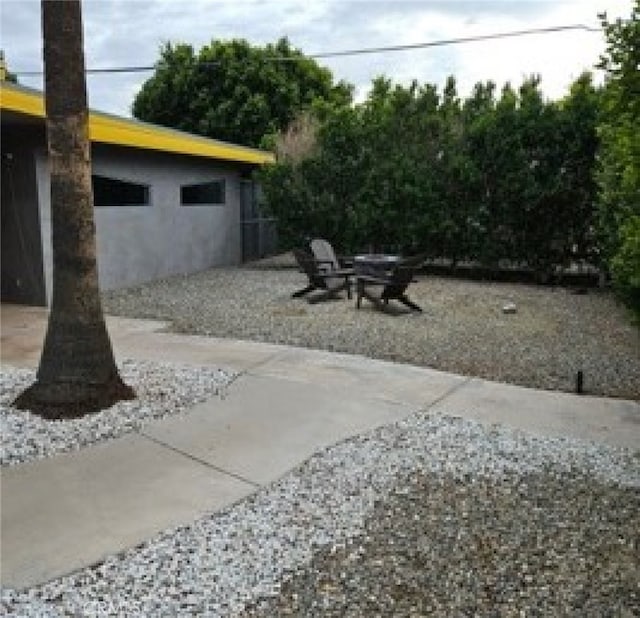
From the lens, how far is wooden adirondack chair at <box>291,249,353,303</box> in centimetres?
1117

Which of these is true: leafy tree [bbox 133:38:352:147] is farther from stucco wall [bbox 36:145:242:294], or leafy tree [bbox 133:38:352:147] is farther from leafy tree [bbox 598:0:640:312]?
leafy tree [bbox 598:0:640:312]

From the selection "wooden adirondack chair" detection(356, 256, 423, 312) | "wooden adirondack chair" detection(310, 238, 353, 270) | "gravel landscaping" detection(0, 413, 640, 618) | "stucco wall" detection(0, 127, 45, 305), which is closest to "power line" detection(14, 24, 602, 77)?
"stucco wall" detection(0, 127, 45, 305)

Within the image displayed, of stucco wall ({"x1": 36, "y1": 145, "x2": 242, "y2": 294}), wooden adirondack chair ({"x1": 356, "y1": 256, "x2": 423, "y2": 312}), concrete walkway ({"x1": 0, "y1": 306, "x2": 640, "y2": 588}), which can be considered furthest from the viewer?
stucco wall ({"x1": 36, "y1": 145, "x2": 242, "y2": 294})

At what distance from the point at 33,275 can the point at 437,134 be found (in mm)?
7989

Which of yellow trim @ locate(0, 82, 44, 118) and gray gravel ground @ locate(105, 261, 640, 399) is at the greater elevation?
yellow trim @ locate(0, 82, 44, 118)

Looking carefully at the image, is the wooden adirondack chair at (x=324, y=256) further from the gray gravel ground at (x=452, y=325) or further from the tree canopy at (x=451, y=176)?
the tree canopy at (x=451, y=176)

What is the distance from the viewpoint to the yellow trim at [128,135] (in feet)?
29.9

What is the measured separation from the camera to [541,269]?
44.2 ft

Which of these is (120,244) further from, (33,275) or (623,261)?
(623,261)

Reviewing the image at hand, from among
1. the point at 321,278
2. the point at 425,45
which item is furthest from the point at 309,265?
the point at 425,45

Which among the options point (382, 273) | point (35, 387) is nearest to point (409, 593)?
point (35, 387)

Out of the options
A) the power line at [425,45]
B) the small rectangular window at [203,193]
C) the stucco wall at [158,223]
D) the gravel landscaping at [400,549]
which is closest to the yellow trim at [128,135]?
the stucco wall at [158,223]

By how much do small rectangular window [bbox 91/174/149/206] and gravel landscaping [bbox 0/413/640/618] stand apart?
943 cm

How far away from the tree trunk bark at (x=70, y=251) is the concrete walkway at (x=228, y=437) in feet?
2.40
